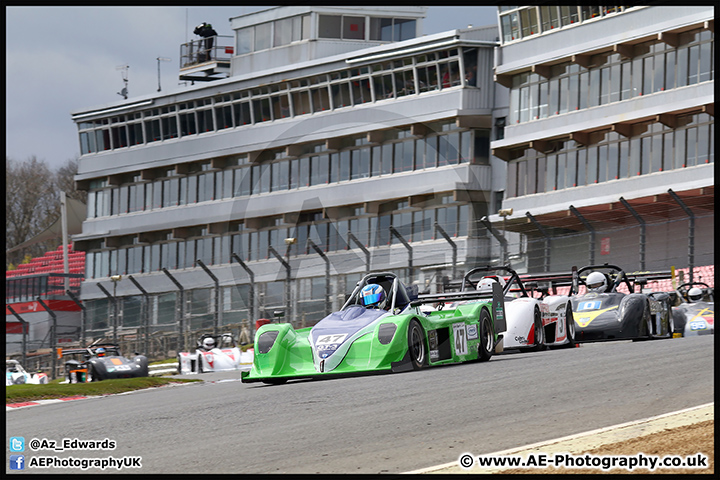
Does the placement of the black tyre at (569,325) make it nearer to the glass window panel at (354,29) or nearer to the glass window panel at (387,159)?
the glass window panel at (387,159)

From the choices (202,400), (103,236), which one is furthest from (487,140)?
(202,400)

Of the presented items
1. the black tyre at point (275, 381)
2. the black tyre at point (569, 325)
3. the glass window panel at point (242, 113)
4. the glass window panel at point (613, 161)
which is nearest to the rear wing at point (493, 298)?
the black tyre at point (569, 325)

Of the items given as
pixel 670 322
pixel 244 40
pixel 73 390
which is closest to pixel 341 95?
pixel 244 40

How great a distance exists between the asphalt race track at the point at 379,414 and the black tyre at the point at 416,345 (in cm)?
21

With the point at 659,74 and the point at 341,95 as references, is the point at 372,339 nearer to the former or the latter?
the point at 659,74

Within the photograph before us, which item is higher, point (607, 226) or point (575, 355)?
point (607, 226)

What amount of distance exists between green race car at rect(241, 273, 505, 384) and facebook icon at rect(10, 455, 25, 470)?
19.3ft

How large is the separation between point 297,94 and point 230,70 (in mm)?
7044

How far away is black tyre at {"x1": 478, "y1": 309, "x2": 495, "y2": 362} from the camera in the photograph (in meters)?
15.2

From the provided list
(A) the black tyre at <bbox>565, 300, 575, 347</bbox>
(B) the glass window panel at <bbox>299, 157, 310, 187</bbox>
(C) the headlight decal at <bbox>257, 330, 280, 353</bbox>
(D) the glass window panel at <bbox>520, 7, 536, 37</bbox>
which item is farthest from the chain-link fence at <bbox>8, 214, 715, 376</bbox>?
(C) the headlight decal at <bbox>257, 330, 280, 353</bbox>

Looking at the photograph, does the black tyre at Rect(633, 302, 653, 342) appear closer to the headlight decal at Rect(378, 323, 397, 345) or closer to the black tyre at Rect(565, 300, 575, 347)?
the black tyre at Rect(565, 300, 575, 347)

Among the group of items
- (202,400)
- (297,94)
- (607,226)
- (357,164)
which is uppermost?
(297,94)
